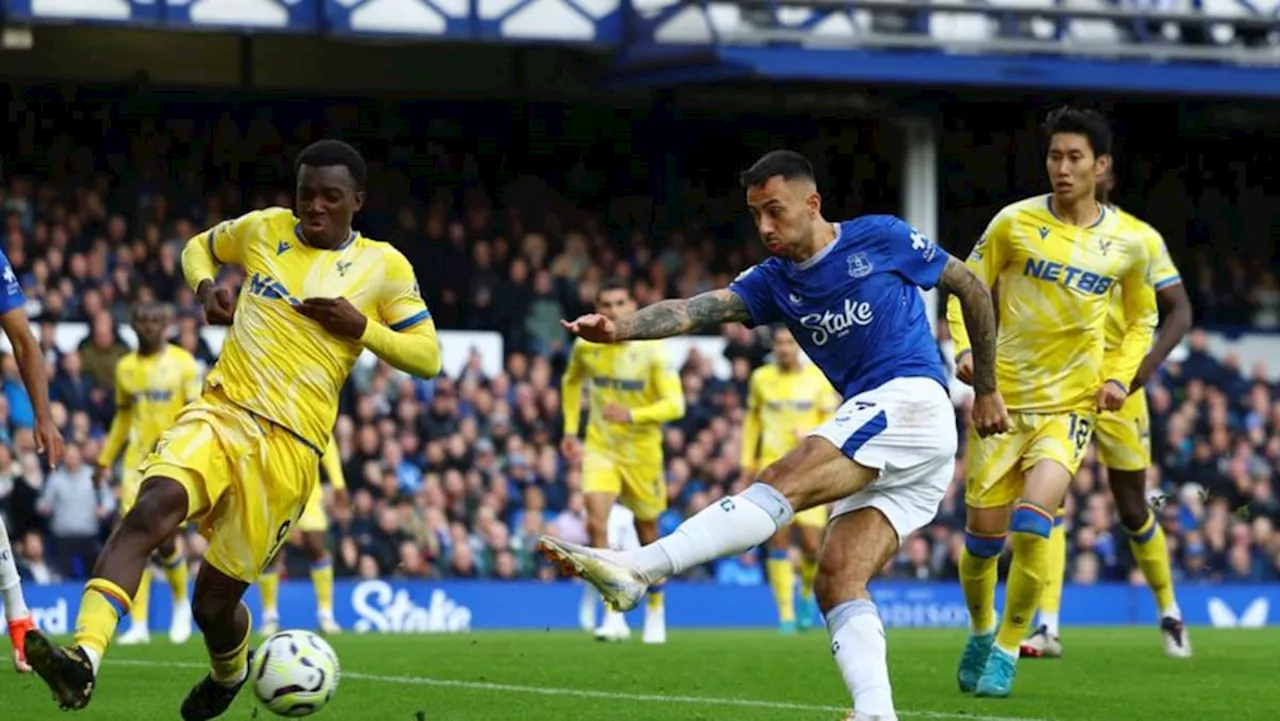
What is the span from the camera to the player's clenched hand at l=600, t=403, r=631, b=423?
63.2 feet

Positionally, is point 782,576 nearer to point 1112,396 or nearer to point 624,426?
point 624,426

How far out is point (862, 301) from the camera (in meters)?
9.52

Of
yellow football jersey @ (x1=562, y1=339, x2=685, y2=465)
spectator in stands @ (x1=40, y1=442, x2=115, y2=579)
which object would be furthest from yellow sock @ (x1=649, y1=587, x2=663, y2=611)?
spectator in stands @ (x1=40, y1=442, x2=115, y2=579)

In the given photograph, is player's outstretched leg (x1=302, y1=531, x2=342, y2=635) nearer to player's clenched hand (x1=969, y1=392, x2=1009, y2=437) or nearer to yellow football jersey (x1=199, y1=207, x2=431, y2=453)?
yellow football jersey (x1=199, y1=207, x2=431, y2=453)

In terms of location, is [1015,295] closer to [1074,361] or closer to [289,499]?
[1074,361]

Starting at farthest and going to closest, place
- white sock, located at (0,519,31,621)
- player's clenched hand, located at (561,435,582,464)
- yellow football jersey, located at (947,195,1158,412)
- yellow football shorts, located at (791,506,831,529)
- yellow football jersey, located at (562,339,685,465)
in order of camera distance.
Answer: yellow football shorts, located at (791,506,831,529)
yellow football jersey, located at (562,339,685,465)
player's clenched hand, located at (561,435,582,464)
yellow football jersey, located at (947,195,1158,412)
white sock, located at (0,519,31,621)

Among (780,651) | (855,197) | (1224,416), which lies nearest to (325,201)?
(780,651)

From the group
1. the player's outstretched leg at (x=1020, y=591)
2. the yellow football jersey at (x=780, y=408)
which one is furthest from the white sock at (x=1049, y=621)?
the yellow football jersey at (x=780, y=408)

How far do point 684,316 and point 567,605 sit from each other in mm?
14700

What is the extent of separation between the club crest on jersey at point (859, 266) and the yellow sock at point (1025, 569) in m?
2.94

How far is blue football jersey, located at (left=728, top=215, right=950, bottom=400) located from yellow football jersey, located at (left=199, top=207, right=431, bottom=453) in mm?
1516

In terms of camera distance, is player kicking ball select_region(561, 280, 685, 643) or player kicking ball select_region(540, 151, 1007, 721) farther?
player kicking ball select_region(561, 280, 685, 643)

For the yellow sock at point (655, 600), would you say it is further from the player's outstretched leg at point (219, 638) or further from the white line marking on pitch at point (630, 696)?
the player's outstretched leg at point (219, 638)

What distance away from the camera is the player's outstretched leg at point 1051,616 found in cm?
1563
